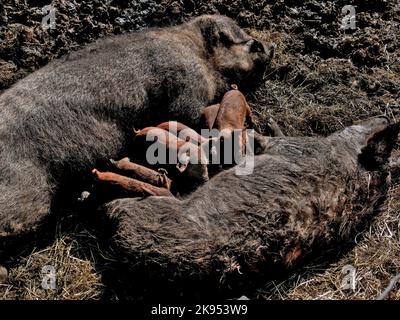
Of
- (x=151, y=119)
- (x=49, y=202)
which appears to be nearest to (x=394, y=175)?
(x=151, y=119)

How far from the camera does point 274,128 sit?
630cm

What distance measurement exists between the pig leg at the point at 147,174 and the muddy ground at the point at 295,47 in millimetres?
668

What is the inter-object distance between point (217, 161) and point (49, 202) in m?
1.46

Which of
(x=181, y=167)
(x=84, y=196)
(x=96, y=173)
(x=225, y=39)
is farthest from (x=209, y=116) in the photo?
(x=84, y=196)

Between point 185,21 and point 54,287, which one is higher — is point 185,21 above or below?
above

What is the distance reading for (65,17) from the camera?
697cm

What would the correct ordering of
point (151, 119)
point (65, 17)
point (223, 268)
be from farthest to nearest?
point (65, 17) < point (151, 119) < point (223, 268)

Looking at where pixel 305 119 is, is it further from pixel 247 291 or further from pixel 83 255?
pixel 83 255

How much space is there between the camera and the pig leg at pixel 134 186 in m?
5.30

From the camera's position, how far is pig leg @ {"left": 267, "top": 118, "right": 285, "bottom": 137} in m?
6.27

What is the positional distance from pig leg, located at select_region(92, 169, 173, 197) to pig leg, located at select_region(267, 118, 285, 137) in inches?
55.8

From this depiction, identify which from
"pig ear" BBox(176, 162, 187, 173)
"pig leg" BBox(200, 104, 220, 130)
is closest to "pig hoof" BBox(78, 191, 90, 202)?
"pig ear" BBox(176, 162, 187, 173)

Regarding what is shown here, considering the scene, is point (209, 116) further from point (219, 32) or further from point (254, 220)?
point (254, 220)

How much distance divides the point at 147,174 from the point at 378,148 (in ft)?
6.58
